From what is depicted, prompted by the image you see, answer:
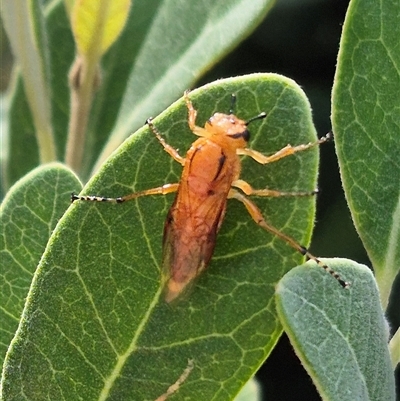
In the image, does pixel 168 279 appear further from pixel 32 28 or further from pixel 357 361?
pixel 32 28

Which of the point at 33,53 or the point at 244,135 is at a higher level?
the point at 33,53

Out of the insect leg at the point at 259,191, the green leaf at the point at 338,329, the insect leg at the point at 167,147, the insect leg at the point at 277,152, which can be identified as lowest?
the green leaf at the point at 338,329

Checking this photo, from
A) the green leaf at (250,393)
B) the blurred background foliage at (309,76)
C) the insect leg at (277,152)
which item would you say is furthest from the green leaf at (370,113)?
the blurred background foliage at (309,76)

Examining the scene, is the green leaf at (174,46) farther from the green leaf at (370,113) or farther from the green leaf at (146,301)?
the green leaf at (146,301)

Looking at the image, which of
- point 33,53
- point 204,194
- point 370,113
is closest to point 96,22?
point 33,53

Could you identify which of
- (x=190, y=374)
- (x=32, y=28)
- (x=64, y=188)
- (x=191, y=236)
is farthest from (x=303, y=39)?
(x=190, y=374)

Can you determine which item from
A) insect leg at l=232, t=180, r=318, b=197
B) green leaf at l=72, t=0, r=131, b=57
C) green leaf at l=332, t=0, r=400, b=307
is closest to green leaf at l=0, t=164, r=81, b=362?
insect leg at l=232, t=180, r=318, b=197

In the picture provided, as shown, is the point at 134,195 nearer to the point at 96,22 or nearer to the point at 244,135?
the point at 244,135
